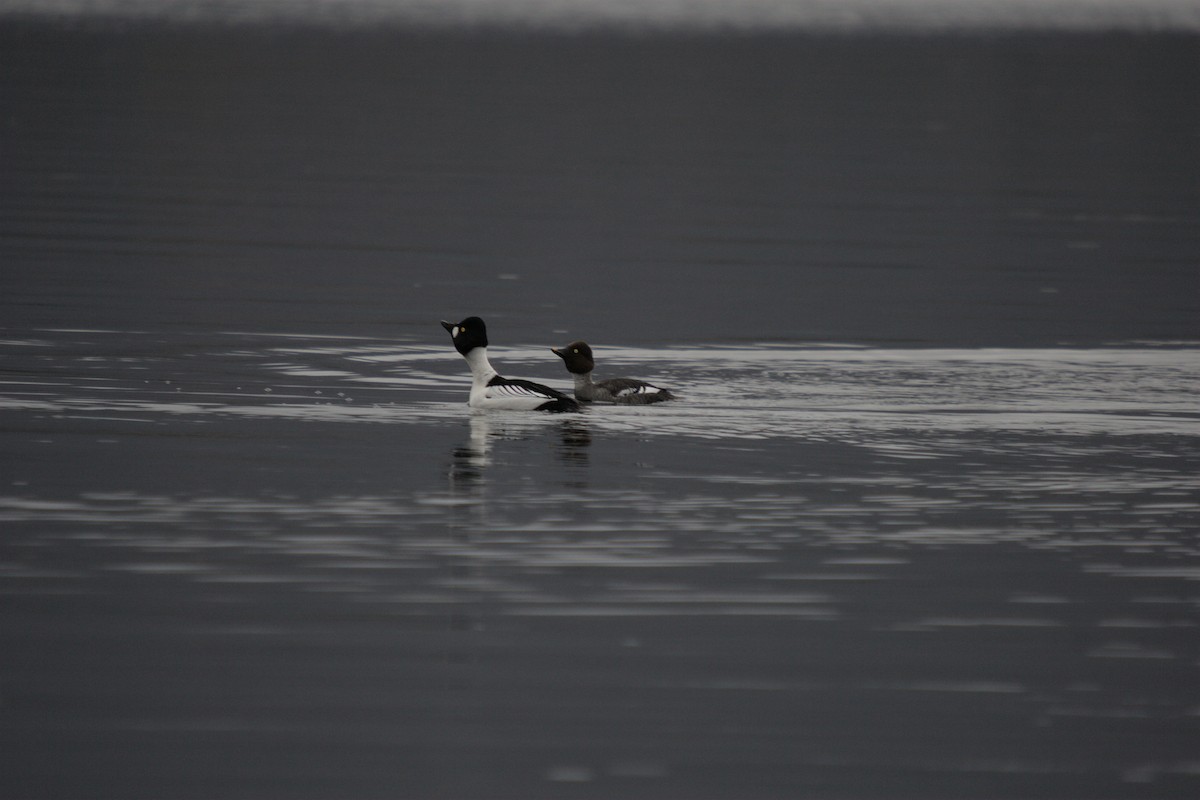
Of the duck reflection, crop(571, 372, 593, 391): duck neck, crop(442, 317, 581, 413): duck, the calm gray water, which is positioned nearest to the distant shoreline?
the calm gray water

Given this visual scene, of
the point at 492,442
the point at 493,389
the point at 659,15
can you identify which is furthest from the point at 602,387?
the point at 659,15

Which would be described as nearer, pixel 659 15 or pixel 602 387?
pixel 602 387

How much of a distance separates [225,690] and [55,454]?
5.67 metres

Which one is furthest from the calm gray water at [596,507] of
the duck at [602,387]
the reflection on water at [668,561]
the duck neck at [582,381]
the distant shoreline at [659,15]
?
the distant shoreline at [659,15]

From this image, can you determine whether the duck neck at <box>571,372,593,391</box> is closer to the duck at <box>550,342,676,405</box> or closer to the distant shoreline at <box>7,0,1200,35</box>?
the duck at <box>550,342,676,405</box>

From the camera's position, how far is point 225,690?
9789 mm

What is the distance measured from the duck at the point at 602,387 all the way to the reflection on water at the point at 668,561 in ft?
0.88

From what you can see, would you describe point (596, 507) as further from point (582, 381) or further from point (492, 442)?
point (582, 381)

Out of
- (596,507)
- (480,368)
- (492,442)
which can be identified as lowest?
(596,507)

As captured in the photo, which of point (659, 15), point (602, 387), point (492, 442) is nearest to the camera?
point (492, 442)

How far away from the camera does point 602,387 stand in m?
18.0

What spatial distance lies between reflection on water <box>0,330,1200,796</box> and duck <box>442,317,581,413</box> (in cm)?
21

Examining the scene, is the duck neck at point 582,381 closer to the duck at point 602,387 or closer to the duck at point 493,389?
the duck at point 602,387

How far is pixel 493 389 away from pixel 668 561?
5479mm
